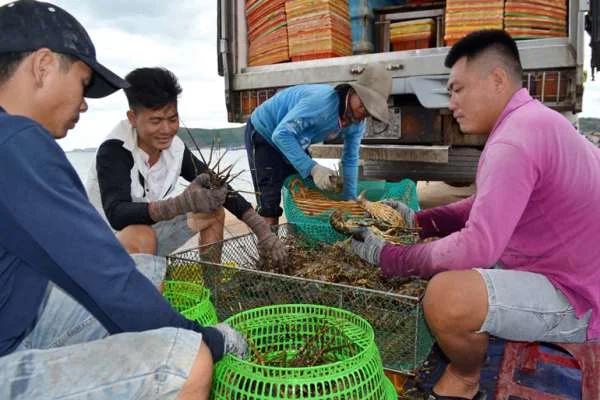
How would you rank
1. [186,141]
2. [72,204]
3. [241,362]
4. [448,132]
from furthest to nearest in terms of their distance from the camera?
[448,132] → [186,141] → [241,362] → [72,204]

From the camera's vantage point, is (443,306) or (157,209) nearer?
(443,306)

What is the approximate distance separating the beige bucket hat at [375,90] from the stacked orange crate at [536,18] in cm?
116

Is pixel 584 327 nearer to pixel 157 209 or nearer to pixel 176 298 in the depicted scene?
pixel 176 298

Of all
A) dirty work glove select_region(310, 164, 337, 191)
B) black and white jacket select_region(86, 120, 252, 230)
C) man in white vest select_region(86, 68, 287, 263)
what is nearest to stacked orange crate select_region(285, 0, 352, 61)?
dirty work glove select_region(310, 164, 337, 191)

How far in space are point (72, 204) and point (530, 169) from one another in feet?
5.65

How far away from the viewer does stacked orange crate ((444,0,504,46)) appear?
4234mm

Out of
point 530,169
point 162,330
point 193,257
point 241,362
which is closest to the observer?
point 162,330

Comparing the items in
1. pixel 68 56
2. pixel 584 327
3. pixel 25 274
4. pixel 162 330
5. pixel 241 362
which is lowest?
pixel 584 327

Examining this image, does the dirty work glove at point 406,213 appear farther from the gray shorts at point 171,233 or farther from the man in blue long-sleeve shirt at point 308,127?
the gray shorts at point 171,233

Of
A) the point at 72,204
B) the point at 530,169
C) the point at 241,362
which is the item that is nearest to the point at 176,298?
the point at 241,362

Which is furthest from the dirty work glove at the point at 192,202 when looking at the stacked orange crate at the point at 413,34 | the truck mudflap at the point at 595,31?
the truck mudflap at the point at 595,31

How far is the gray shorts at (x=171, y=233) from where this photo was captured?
10.9 ft

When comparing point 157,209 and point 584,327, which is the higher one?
point 157,209

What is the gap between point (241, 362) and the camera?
1560mm
